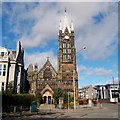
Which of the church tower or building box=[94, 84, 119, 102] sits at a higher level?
the church tower

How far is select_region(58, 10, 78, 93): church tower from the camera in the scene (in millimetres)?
57844

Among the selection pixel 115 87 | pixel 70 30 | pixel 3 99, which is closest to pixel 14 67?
pixel 3 99

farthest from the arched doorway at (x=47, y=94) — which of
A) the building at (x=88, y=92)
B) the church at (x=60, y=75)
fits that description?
the building at (x=88, y=92)

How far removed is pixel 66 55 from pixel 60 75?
9.32 m

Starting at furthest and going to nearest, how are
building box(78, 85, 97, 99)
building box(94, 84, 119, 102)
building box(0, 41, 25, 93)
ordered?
building box(94, 84, 119, 102), building box(78, 85, 97, 99), building box(0, 41, 25, 93)

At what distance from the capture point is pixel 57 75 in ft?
191

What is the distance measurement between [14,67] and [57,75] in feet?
72.2

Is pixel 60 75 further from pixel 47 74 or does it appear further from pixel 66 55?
pixel 66 55

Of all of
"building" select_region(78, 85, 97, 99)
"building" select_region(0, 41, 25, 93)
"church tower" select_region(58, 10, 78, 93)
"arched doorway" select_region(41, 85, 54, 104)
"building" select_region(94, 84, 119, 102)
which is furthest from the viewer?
"building" select_region(94, 84, 119, 102)

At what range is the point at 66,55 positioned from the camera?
62469 mm

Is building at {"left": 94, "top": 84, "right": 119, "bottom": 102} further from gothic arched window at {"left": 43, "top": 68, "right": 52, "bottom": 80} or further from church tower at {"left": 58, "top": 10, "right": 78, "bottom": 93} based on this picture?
gothic arched window at {"left": 43, "top": 68, "right": 52, "bottom": 80}

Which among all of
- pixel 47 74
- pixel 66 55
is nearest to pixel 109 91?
pixel 66 55

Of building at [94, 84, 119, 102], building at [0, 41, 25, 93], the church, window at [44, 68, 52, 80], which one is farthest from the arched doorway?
building at [94, 84, 119, 102]

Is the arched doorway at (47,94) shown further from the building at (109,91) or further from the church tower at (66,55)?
the building at (109,91)
